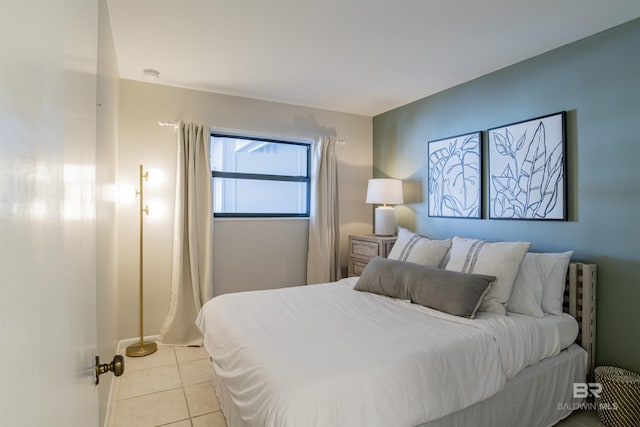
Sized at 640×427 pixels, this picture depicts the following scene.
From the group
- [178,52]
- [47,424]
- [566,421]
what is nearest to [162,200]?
[178,52]

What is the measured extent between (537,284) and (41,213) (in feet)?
8.87

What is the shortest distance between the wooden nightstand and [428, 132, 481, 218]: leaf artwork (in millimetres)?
613

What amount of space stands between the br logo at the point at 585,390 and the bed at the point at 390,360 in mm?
50

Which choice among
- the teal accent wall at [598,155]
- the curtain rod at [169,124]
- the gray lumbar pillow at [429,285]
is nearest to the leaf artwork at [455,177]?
the teal accent wall at [598,155]

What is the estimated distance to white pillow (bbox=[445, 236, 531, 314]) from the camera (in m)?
2.29

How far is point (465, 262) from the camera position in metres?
2.60

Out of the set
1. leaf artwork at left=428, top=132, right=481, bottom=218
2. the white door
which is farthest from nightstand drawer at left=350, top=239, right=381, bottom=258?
the white door

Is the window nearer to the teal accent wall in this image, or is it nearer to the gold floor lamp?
the gold floor lamp

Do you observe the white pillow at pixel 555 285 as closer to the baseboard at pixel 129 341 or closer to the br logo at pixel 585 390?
the br logo at pixel 585 390

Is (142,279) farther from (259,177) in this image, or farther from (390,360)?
(390,360)

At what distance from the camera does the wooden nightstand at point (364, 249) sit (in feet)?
11.7

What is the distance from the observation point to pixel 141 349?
3.07 m

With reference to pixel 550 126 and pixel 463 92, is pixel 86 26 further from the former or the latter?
pixel 463 92

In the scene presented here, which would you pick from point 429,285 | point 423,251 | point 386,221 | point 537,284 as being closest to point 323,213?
point 386,221
